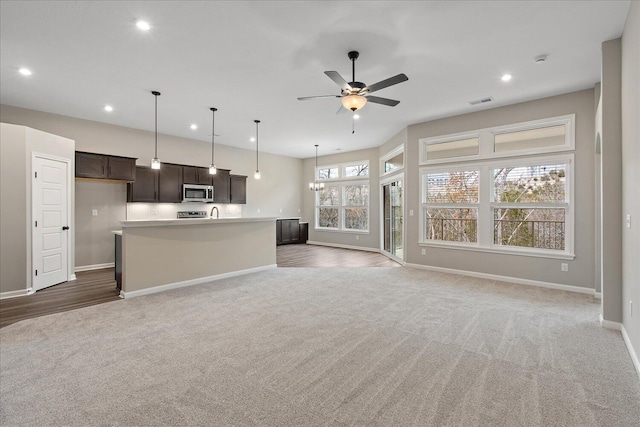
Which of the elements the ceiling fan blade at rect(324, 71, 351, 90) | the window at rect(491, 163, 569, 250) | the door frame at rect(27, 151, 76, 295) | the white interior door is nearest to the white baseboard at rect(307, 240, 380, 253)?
the window at rect(491, 163, 569, 250)

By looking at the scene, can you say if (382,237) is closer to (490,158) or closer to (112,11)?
(490,158)

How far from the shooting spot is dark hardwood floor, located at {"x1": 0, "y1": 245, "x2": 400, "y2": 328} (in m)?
3.82

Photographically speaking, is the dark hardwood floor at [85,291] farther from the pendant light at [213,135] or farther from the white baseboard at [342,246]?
the pendant light at [213,135]

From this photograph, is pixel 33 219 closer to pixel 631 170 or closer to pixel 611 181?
pixel 631 170

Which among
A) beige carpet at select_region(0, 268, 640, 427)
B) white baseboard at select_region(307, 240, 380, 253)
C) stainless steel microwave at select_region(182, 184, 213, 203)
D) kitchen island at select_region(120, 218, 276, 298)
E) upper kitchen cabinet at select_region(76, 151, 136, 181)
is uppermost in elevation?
Result: upper kitchen cabinet at select_region(76, 151, 136, 181)

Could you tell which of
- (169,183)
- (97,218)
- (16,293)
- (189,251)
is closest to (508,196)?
(189,251)

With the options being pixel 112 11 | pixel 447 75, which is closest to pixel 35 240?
pixel 112 11

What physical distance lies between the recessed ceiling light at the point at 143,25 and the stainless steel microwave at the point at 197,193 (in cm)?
478

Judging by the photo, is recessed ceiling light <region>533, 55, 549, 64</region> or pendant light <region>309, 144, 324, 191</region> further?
pendant light <region>309, 144, 324, 191</region>

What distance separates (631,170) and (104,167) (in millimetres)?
7972

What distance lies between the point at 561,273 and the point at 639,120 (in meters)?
3.24

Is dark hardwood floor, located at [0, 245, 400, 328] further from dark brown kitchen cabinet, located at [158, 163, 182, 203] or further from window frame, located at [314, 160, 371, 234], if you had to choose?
dark brown kitchen cabinet, located at [158, 163, 182, 203]

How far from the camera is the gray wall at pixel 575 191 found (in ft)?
15.0

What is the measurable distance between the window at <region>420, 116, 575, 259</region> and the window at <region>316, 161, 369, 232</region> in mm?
3045
